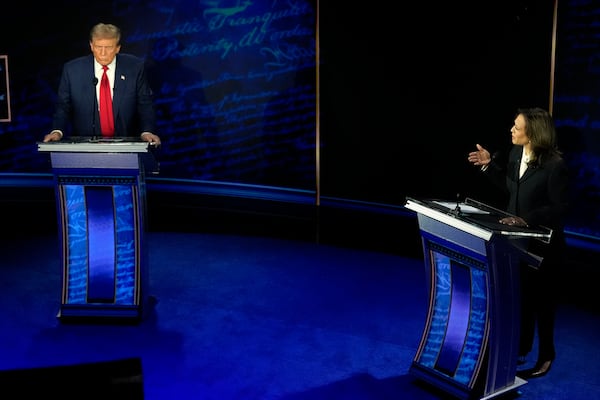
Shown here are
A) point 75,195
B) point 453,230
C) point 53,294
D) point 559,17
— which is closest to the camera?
point 453,230

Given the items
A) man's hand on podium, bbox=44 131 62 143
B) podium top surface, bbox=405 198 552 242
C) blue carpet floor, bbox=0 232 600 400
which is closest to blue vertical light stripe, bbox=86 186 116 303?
blue carpet floor, bbox=0 232 600 400

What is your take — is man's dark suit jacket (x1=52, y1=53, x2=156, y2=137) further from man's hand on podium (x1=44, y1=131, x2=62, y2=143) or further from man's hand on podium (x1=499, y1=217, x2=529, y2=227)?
man's hand on podium (x1=499, y1=217, x2=529, y2=227)

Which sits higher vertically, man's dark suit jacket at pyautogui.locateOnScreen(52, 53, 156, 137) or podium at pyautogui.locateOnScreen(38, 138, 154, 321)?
man's dark suit jacket at pyautogui.locateOnScreen(52, 53, 156, 137)

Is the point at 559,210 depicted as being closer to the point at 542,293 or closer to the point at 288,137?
the point at 542,293

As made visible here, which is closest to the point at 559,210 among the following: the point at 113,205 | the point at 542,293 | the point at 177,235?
the point at 542,293

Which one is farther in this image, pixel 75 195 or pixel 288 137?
pixel 288 137

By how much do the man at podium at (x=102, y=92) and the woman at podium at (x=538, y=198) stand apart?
206cm

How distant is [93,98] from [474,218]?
2376 millimetres

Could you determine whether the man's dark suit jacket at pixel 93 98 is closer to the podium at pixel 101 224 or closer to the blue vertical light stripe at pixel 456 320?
the podium at pixel 101 224

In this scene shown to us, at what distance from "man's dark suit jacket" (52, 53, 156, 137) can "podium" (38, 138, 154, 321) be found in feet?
1.12

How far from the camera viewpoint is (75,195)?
4.12m

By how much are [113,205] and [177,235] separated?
2552mm

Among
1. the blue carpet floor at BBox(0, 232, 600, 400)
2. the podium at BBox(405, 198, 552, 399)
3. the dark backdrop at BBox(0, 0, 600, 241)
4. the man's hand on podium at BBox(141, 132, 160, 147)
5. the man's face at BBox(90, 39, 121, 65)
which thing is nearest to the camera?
the podium at BBox(405, 198, 552, 399)

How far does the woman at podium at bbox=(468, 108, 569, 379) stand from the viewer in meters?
3.41
